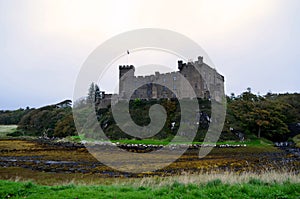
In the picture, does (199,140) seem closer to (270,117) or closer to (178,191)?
(270,117)

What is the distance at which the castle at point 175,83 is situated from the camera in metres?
69.5

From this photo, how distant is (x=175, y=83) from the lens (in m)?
72.9

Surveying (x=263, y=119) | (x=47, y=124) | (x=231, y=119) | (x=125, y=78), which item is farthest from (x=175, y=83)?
(x=47, y=124)

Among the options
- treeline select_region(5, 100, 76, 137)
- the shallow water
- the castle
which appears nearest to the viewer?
the shallow water

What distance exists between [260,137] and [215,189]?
162 feet

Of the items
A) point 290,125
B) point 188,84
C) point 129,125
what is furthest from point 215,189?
point 188,84

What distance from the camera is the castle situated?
69500 millimetres

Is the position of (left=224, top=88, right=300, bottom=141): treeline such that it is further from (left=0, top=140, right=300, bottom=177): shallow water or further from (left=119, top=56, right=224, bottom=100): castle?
(left=0, top=140, right=300, bottom=177): shallow water

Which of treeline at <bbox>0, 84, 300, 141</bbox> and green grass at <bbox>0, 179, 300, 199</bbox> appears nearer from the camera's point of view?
green grass at <bbox>0, 179, 300, 199</bbox>

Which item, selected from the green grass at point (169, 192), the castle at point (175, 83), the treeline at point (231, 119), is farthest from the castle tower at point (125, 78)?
the green grass at point (169, 192)

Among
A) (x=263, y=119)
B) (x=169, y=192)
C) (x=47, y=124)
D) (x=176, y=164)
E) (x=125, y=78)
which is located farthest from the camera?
(x=47, y=124)

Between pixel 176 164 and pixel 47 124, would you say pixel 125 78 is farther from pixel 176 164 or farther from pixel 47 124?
pixel 176 164

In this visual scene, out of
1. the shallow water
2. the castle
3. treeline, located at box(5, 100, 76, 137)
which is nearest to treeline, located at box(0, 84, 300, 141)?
treeline, located at box(5, 100, 76, 137)

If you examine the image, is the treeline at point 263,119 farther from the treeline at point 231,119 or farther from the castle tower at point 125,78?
the castle tower at point 125,78
